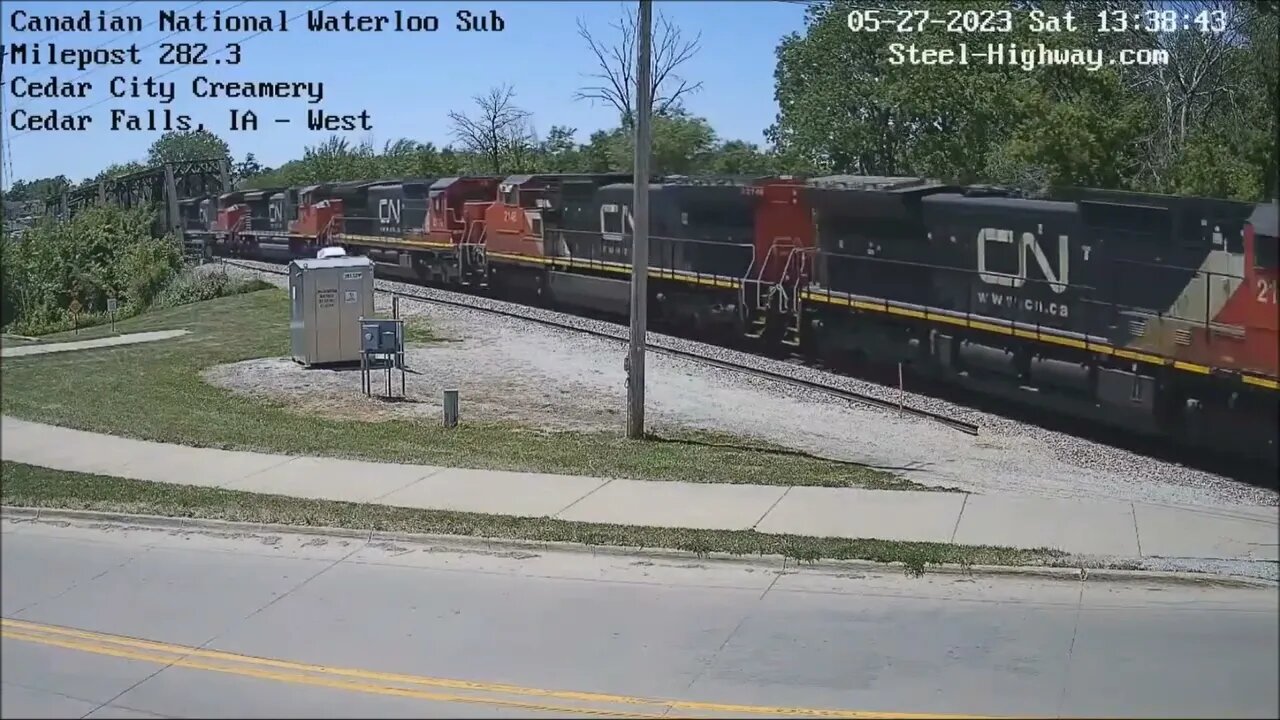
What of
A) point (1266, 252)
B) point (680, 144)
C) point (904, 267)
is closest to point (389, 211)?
point (680, 144)

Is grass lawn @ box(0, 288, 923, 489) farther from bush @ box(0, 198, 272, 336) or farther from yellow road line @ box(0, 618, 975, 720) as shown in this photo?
yellow road line @ box(0, 618, 975, 720)

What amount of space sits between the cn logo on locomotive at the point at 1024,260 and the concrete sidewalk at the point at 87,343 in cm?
1254

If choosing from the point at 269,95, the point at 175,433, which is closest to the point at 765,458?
the point at 175,433

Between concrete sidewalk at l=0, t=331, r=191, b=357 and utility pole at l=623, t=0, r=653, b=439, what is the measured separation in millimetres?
6924

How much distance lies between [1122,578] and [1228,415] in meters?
4.84

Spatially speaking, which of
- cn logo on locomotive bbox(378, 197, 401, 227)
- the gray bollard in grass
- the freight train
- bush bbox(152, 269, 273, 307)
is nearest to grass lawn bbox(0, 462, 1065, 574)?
the freight train

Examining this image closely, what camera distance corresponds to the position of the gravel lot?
43.3 feet

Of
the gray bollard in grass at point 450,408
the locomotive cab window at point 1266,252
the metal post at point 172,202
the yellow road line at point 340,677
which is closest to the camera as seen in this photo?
the yellow road line at point 340,677

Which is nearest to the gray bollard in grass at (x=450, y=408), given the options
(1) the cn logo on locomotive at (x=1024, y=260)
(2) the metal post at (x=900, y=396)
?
(2) the metal post at (x=900, y=396)

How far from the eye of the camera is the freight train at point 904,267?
1306 centimetres

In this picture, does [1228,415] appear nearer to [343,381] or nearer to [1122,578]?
[1122,578]

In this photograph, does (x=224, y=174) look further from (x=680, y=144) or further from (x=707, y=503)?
(x=707, y=503)

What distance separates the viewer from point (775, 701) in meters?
6.65

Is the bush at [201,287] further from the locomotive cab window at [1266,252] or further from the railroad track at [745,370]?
the locomotive cab window at [1266,252]
